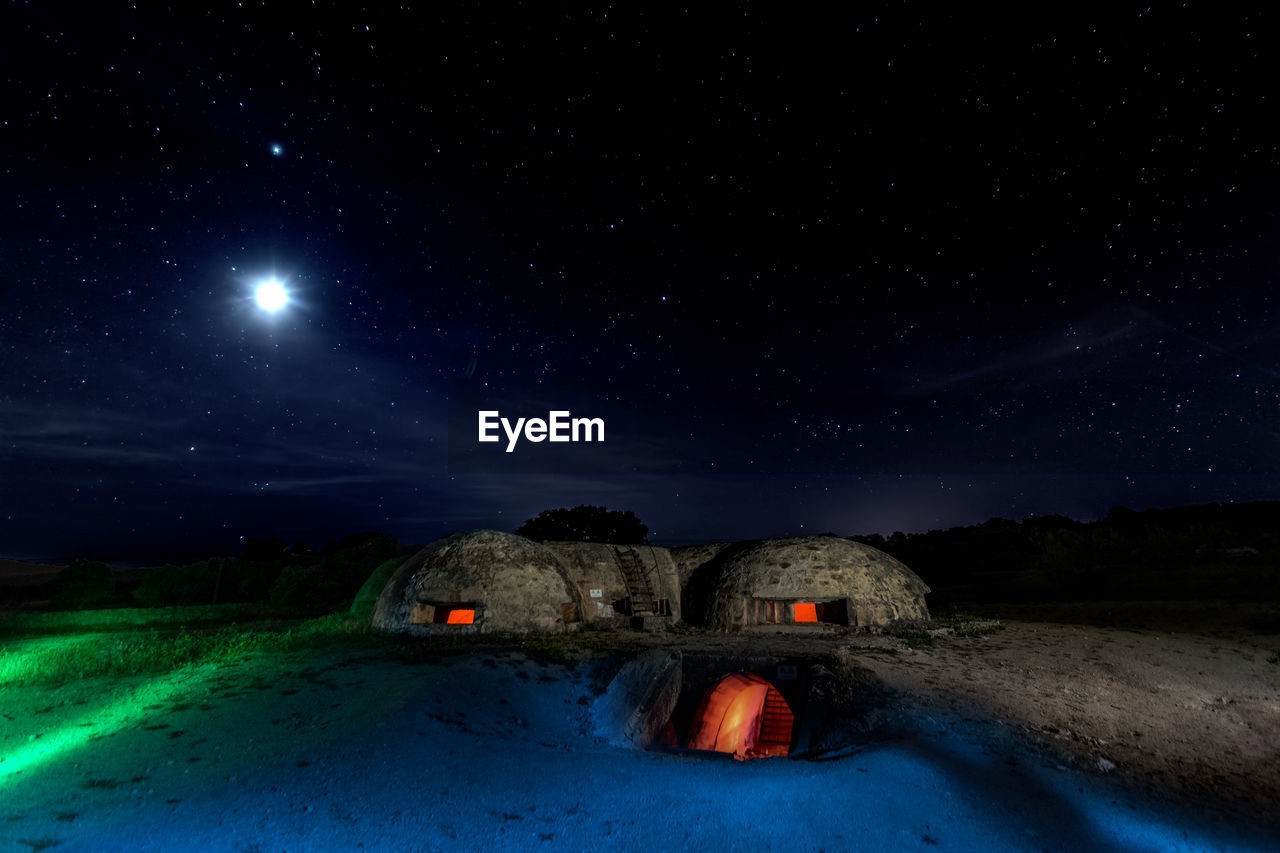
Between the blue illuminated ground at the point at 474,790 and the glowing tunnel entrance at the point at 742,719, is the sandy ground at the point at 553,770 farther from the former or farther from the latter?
the glowing tunnel entrance at the point at 742,719

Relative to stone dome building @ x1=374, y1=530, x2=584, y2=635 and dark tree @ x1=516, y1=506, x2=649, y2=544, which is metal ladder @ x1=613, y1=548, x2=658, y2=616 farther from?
dark tree @ x1=516, y1=506, x2=649, y2=544

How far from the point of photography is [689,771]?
814 centimetres

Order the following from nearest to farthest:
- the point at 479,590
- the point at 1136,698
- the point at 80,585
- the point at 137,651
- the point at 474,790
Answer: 1. the point at 474,790
2. the point at 1136,698
3. the point at 137,651
4. the point at 479,590
5. the point at 80,585

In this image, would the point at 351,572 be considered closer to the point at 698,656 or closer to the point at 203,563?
the point at 203,563

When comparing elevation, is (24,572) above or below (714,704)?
above

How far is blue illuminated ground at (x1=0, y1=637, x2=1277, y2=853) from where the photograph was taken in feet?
20.8

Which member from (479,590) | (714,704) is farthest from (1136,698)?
(479,590)

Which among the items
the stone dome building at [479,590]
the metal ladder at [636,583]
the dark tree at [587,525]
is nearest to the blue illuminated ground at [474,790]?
the stone dome building at [479,590]

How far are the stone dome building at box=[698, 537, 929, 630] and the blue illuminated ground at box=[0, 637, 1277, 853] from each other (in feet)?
30.9

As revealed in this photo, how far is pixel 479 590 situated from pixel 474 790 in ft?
36.3

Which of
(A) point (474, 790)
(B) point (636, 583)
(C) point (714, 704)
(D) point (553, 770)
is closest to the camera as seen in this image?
(A) point (474, 790)

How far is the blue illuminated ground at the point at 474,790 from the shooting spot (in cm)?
635

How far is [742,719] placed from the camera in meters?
16.4

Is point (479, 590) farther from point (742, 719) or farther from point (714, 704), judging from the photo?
point (742, 719)
